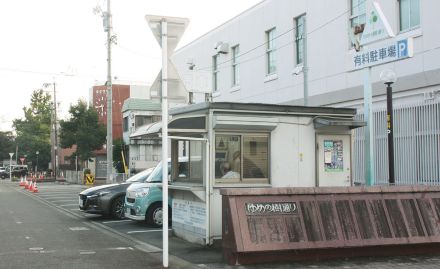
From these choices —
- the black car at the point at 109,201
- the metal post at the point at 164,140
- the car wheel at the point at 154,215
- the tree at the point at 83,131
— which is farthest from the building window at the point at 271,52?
the tree at the point at 83,131

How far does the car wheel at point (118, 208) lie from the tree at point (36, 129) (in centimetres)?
6540

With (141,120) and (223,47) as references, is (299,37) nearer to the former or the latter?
(223,47)

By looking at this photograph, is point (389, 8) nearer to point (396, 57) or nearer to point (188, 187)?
point (396, 57)

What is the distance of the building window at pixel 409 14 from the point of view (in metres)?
13.9

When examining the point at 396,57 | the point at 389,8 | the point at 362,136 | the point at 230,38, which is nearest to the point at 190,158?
the point at 396,57

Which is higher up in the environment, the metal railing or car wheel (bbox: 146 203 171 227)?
the metal railing

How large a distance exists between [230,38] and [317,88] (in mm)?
8210

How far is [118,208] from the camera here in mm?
15914

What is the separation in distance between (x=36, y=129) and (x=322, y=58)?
80667 mm

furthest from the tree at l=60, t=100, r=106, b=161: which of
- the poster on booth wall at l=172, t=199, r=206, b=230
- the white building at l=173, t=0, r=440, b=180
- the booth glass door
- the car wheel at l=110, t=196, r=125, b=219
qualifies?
the booth glass door

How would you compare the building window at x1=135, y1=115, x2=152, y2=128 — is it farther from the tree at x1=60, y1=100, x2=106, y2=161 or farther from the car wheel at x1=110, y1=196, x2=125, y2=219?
the car wheel at x1=110, y1=196, x2=125, y2=219

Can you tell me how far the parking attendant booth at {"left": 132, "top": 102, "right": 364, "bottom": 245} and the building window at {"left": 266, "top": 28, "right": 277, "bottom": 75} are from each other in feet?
34.3

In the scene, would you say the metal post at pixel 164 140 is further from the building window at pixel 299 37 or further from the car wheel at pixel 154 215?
the building window at pixel 299 37

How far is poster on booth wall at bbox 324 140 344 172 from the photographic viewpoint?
11.1 m
